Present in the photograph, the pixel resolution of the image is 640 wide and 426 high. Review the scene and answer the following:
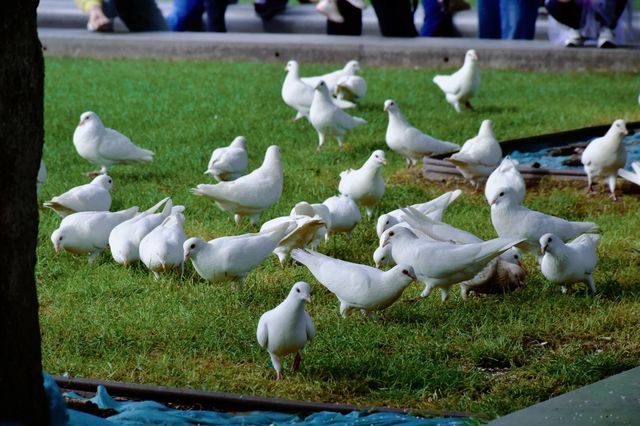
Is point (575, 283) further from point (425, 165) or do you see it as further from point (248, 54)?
point (248, 54)

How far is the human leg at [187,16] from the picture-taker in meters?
18.6

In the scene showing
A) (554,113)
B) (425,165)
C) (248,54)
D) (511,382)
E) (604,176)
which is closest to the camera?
(511,382)

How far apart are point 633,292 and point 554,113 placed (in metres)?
5.85

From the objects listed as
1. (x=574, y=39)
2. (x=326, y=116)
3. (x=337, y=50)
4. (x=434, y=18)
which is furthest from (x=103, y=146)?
(x=434, y=18)

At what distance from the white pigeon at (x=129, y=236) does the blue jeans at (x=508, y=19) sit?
34.3 ft

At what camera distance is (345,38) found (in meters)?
16.6

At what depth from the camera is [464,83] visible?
1220cm

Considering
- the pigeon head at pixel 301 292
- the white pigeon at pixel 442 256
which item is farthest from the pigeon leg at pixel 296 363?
the white pigeon at pixel 442 256

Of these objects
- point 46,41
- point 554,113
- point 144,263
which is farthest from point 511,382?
point 46,41

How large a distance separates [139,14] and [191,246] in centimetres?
1199

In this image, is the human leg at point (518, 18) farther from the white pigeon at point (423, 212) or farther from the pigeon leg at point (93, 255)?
the pigeon leg at point (93, 255)

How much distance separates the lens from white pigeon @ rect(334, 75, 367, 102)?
40.1 feet

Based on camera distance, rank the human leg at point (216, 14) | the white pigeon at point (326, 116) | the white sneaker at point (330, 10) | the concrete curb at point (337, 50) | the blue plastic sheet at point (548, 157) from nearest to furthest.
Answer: the blue plastic sheet at point (548, 157), the white pigeon at point (326, 116), the concrete curb at point (337, 50), the white sneaker at point (330, 10), the human leg at point (216, 14)

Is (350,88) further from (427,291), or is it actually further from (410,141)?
(427,291)
